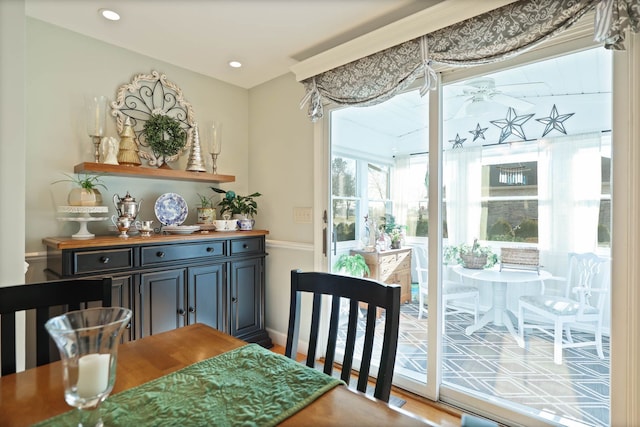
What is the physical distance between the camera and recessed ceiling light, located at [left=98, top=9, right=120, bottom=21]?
6.74ft

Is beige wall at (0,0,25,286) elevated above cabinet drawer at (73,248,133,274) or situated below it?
above

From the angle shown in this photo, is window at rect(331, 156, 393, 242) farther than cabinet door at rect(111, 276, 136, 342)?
Yes

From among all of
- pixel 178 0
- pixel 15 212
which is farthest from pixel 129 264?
pixel 178 0

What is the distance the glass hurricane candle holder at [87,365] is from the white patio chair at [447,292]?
73.5 inches

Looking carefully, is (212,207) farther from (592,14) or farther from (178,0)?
(592,14)

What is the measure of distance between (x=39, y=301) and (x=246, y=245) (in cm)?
169

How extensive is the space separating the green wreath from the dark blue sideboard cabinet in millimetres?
744

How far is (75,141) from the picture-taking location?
2332 millimetres

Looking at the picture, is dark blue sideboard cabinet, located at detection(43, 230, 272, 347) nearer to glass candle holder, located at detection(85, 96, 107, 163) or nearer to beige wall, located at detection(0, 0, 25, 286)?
beige wall, located at detection(0, 0, 25, 286)

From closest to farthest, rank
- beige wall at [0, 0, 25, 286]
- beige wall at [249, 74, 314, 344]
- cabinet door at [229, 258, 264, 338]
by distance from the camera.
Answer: beige wall at [0, 0, 25, 286] → cabinet door at [229, 258, 264, 338] → beige wall at [249, 74, 314, 344]

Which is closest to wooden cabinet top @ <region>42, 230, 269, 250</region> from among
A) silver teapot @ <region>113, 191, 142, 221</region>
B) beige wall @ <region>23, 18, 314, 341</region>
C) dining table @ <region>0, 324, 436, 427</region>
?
silver teapot @ <region>113, 191, 142, 221</region>

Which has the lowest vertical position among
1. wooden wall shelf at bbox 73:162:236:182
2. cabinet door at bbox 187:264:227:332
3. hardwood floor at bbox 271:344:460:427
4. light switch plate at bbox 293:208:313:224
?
hardwood floor at bbox 271:344:460:427

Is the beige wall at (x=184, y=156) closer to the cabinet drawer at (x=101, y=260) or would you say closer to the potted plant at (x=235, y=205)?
the potted plant at (x=235, y=205)

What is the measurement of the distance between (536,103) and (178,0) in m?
2.14
